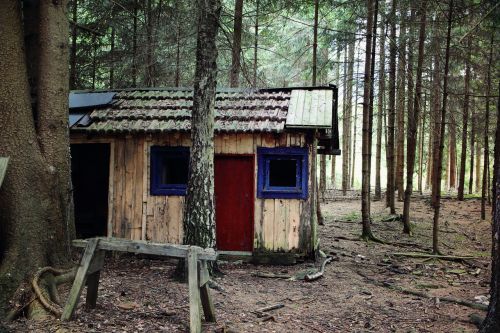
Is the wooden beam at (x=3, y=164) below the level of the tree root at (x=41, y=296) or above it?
above

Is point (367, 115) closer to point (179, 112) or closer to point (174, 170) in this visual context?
point (179, 112)

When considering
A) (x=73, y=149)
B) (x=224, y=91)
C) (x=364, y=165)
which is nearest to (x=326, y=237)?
(x=364, y=165)

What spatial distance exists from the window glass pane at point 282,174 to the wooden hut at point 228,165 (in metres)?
2.90

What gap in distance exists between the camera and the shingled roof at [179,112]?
9781 mm

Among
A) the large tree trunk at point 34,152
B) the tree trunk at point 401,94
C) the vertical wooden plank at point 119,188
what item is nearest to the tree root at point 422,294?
the vertical wooden plank at point 119,188

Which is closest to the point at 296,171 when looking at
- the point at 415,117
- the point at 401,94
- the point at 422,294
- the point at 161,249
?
the point at 422,294

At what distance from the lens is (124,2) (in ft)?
48.2

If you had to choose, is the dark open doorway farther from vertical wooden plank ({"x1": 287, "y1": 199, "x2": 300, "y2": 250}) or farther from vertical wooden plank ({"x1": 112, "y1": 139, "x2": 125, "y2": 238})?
vertical wooden plank ({"x1": 287, "y1": 199, "x2": 300, "y2": 250})

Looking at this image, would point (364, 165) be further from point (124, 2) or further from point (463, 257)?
point (124, 2)

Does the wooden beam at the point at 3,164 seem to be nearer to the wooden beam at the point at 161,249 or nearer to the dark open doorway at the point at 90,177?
the wooden beam at the point at 161,249

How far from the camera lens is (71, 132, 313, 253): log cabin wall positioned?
9875 millimetres

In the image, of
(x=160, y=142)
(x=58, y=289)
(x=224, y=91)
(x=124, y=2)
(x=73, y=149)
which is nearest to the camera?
(x=58, y=289)

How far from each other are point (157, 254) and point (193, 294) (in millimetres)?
660

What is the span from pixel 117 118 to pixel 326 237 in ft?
24.4
